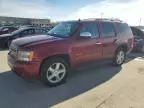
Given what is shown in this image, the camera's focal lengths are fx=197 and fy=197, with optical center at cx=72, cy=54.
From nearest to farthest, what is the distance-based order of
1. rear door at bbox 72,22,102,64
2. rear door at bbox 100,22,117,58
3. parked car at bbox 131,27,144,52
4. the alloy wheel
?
1. the alloy wheel
2. rear door at bbox 72,22,102,64
3. rear door at bbox 100,22,117,58
4. parked car at bbox 131,27,144,52

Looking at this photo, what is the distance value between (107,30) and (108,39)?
34 cm

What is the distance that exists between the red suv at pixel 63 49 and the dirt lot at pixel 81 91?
1.51ft

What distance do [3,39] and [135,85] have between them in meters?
10.1

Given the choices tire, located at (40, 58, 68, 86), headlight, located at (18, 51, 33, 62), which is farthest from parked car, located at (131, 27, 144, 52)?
headlight, located at (18, 51, 33, 62)

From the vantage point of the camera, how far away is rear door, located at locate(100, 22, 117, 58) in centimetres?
Answer: 682

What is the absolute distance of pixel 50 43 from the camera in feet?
17.2

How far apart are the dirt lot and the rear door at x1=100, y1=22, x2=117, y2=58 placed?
78cm

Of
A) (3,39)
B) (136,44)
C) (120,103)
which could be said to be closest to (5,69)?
(120,103)

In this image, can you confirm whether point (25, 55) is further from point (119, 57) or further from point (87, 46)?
point (119, 57)

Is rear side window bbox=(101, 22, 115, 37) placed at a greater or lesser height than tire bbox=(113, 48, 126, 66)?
greater

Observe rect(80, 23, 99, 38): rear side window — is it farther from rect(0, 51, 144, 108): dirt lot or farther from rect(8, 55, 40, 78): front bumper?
rect(8, 55, 40, 78): front bumper

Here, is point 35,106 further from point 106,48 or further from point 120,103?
point 106,48

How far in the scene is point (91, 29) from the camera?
6.42 meters

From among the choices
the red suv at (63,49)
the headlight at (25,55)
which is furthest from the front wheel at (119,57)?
the headlight at (25,55)
